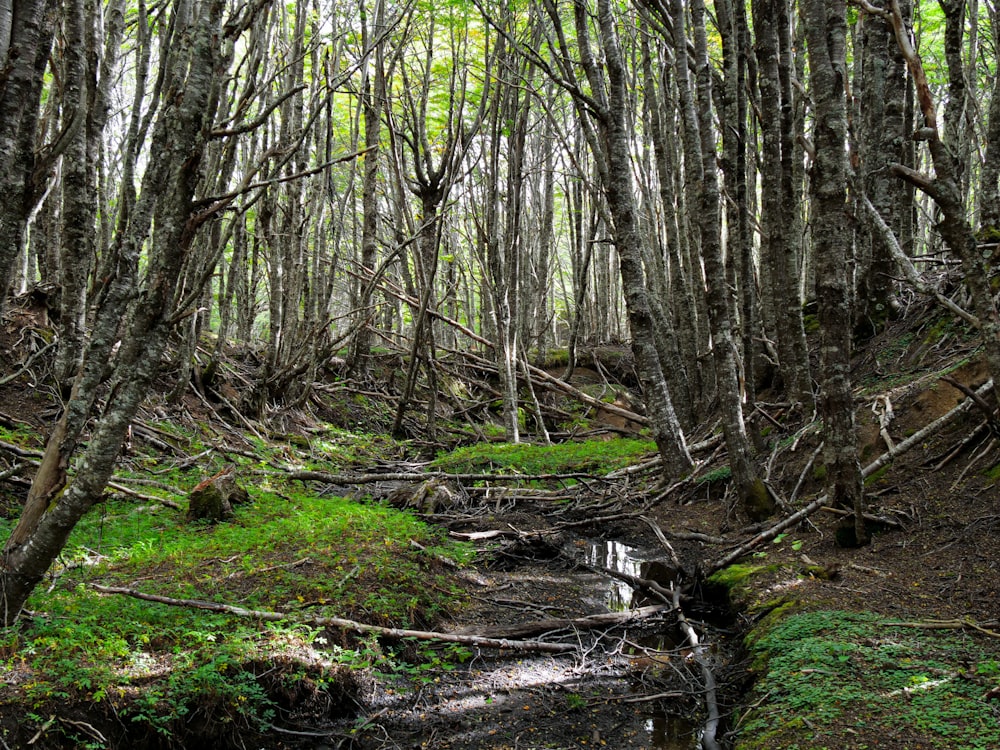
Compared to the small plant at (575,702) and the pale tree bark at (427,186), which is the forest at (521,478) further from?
the pale tree bark at (427,186)

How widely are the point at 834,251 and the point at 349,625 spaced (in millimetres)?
4122

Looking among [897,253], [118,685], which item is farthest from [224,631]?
[897,253]

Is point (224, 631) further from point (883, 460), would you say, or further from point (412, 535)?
point (883, 460)

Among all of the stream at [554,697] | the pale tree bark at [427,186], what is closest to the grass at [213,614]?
the stream at [554,697]

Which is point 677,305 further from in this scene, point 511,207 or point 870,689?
point 870,689

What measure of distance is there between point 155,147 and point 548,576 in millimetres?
4402

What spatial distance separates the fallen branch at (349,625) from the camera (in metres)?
3.86

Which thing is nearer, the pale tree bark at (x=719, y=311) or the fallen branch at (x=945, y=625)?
the fallen branch at (x=945, y=625)

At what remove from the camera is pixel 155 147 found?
10.8 ft

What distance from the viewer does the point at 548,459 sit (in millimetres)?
9055

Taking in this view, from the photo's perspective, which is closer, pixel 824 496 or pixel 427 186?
pixel 824 496

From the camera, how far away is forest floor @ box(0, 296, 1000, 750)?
9.75ft

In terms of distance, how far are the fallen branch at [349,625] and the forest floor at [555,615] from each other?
0.05m

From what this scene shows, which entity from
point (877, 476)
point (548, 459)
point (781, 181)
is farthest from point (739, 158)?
point (548, 459)
